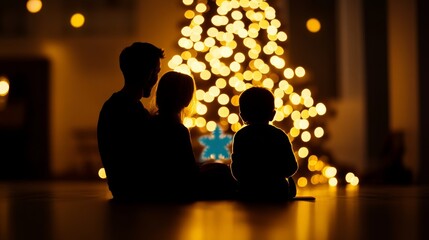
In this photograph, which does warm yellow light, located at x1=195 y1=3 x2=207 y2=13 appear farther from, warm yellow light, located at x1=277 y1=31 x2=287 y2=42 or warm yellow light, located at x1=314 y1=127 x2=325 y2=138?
warm yellow light, located at x1=314 y1=127 x2=325 y2=138

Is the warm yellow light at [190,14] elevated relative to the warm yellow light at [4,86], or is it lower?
elevated

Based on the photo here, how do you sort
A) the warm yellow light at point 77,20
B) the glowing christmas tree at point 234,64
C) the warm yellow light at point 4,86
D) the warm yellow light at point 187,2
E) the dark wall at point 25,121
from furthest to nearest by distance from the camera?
the warm yellow light at point 4,86 → the dark wall at point 25,121 → the warm yellow light at point 77,20 → the warm yellow light at point 187,2 → the glowing christmas tree at point 234,64

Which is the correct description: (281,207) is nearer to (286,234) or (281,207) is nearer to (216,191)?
(216,191)

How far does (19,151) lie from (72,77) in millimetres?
998

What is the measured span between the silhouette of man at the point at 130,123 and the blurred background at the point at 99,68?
424cm

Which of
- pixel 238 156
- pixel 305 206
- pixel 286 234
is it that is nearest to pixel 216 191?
pixel 238 156

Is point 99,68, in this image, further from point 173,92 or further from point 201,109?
point 173,92

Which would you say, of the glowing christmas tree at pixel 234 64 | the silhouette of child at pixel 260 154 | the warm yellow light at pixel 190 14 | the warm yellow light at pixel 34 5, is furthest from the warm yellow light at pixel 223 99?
the warm yellow light at pixel 34 5

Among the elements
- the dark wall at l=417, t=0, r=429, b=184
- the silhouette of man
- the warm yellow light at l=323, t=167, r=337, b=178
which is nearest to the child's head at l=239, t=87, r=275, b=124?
the silhouette of man

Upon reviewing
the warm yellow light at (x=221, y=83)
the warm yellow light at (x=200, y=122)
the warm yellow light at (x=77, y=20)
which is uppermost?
the warm yellow light at (x=77, y=20)

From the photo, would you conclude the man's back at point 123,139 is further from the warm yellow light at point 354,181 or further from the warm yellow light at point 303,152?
the warm yellow light at point 354,181

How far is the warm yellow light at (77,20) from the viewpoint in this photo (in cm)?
776

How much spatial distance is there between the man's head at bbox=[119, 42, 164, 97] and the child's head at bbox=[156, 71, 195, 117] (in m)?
0.05

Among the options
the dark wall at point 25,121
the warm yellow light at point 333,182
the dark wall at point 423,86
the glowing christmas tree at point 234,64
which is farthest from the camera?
the dark wall at point 25,121
